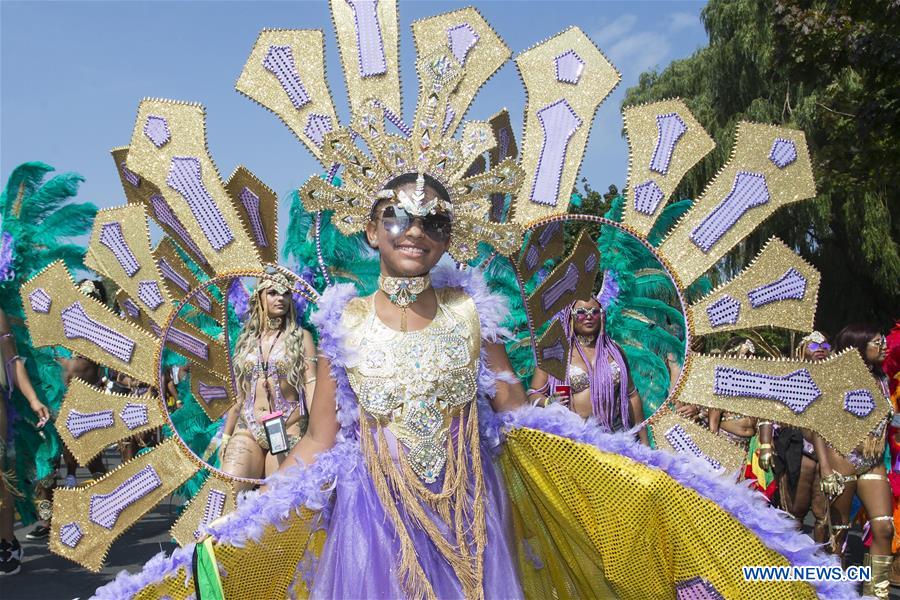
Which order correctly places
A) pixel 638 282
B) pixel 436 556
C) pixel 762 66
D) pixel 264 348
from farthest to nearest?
pixel 762 66
pixel 638 282
pixel 264 348
pixel 436 556

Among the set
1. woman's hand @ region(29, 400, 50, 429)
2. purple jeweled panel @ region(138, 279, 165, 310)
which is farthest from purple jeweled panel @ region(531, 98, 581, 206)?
woman's hand @ region(29, 400, 50, 429)

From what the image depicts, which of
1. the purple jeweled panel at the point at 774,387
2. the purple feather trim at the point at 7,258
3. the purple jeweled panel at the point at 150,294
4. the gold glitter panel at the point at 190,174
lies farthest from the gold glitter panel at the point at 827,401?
the purple feather trim at the point at 7,258

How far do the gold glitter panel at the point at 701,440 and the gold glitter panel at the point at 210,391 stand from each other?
1921 mm

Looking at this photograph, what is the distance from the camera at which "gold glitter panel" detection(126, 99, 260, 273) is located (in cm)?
369

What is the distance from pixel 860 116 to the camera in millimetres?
7820

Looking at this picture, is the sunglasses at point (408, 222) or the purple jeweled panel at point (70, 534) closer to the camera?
the sunglasses at point (408, 222)

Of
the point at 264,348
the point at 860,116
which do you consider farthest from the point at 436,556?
the point at 860,116

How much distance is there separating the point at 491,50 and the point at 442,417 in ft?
5.90

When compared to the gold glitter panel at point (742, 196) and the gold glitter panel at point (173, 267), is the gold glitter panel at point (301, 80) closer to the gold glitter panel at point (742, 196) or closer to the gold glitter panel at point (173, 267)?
the gold glitter panel at point (173, 267)

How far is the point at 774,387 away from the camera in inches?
145

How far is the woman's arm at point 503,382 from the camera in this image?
2898 millimetres

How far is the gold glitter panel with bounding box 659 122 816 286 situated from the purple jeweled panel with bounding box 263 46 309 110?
1653 mm

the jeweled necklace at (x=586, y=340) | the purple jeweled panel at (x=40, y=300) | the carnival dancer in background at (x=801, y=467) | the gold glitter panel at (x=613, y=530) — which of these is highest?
the purple jeweled panel at (x=40, y=300)

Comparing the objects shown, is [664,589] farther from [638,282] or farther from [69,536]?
[638,282]
